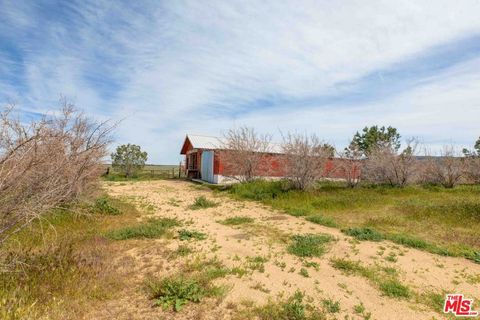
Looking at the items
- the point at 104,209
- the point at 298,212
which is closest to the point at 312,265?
the point at 298,212

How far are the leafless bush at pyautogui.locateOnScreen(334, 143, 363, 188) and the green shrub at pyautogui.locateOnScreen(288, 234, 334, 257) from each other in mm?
9847

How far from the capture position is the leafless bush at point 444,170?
18.0 m

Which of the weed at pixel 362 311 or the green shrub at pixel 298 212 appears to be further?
the green shrub at pixel 298 212

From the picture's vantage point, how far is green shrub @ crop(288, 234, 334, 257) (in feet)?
19.8

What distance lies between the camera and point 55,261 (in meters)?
4.82

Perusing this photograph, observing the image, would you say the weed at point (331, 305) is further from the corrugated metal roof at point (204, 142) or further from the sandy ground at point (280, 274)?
the corrugated metal roof at point (204, 142)

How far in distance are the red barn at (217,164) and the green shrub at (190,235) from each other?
9.63m

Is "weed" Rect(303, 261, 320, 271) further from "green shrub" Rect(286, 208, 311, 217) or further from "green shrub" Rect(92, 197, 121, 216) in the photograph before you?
"green shrub" Rect(92, 197, 121, 216)

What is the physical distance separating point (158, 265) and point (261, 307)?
2212mm

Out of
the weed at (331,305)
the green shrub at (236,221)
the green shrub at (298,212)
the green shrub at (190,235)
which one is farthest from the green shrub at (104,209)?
the weed at (331,305)

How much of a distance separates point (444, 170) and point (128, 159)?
85.1 ft

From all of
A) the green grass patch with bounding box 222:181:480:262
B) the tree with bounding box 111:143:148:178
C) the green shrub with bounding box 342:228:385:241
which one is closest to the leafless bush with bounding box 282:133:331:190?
the green grass patch with bounding box 222:181:480:262

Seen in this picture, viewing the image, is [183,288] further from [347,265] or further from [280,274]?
[347,265]

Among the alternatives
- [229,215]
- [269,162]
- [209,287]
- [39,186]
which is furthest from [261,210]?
[269,162]
